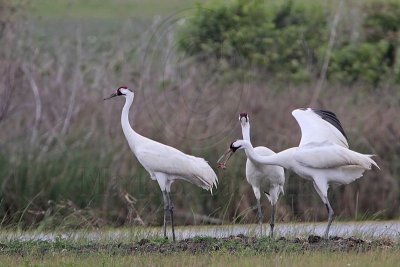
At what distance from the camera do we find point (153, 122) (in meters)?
17.7

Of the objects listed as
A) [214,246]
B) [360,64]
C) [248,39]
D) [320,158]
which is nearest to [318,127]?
[320,158]

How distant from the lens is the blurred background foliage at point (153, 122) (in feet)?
53.7

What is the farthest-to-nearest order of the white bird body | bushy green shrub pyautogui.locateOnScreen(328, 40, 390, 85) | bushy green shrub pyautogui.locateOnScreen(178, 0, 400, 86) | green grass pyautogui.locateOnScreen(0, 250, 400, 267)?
bushy green shrub pyautogui.locateOnScreen(328, 40, 390, 85)
bushy green shrub pyautogui.locateOnScreen(178, 0, 400, 86)
the white bird body
green grass pyautogui.locateOnScreen(0, 250, 400, 267)

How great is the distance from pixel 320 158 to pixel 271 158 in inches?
22.3

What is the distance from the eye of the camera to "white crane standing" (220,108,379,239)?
13808 mm

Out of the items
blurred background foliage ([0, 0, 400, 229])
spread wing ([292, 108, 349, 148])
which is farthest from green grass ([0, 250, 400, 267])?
spread wing ([292, 108, 349, 148])

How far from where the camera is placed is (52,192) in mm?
16422

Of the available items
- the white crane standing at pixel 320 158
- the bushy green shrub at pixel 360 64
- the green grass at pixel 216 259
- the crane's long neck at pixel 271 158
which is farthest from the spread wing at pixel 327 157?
the bushy green shrub at pixel 360 64

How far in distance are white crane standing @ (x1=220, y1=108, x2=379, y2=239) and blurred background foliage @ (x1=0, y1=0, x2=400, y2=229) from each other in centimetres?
141

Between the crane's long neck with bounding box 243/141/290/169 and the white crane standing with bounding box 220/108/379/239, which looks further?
the crane's long neck with bounding box 243/141/290/169

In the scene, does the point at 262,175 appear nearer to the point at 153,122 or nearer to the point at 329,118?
the point at 329,118

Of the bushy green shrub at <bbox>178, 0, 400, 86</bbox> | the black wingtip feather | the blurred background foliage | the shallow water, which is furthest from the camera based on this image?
the bushy green shrub at <bbox>178, 0, 400, 86</bbox>

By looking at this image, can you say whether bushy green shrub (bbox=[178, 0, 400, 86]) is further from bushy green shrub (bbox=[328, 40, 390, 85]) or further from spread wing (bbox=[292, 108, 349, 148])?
spread wing (bbox=[292, 108, 349, 148])

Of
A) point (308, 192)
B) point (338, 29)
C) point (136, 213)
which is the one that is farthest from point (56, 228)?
point (338, 29)
